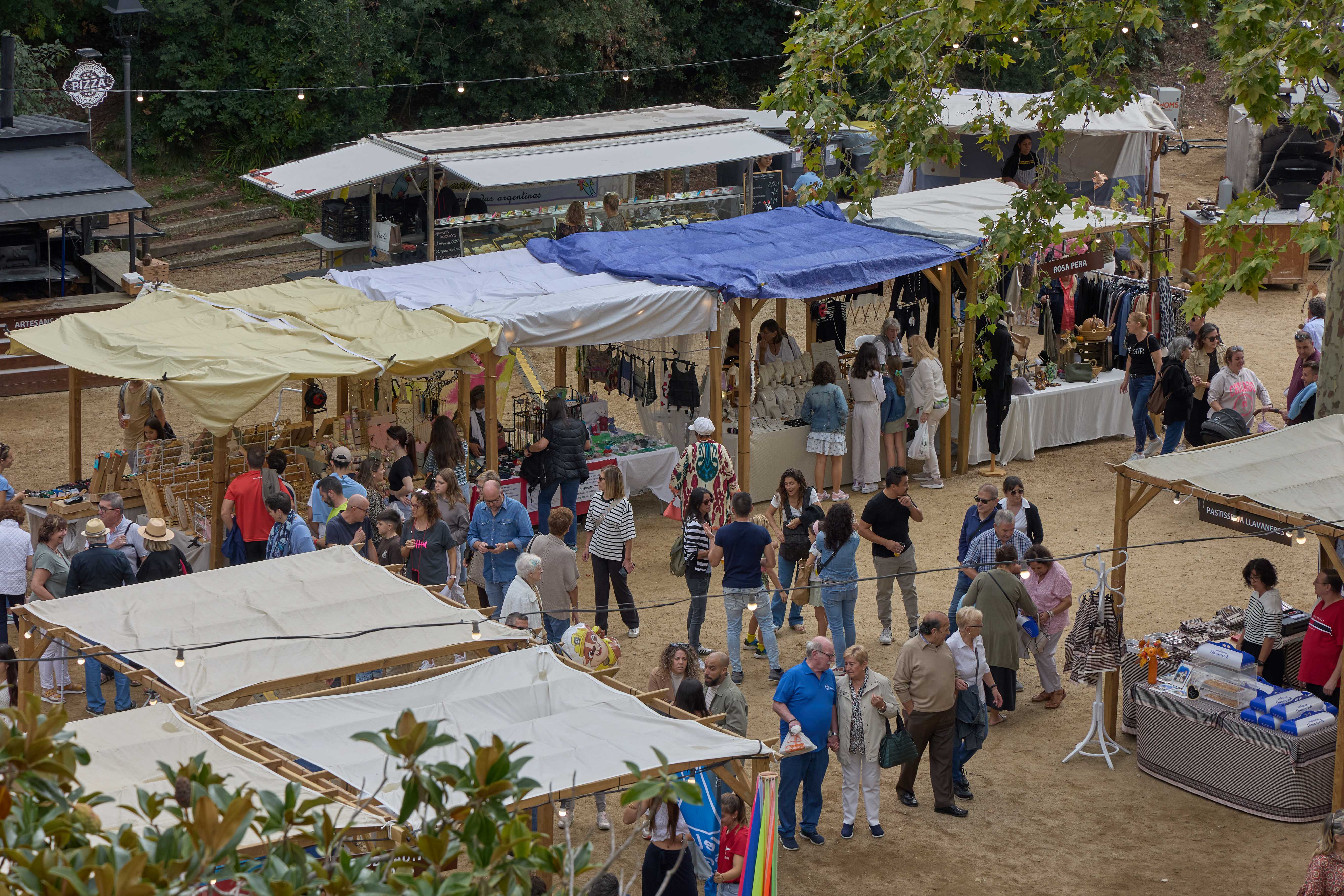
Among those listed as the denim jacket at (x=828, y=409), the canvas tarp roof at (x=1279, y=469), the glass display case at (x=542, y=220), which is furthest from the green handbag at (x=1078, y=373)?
the canvas tarp roof at (x=1279, y=469)

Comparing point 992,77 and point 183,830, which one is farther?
point 992,77

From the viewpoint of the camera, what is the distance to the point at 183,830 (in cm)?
300

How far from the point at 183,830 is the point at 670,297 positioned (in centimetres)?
914

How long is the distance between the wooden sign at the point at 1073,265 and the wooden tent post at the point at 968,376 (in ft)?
3.25

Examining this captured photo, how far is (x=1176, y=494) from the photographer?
942cm

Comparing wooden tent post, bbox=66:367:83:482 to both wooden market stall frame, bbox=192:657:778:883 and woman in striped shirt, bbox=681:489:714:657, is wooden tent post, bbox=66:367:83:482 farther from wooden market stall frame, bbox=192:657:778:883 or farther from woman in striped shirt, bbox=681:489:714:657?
wooden market stall frame, bbox=192:657:778:883

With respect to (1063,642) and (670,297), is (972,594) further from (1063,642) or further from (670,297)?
(670,297)

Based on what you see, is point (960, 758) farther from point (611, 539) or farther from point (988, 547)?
point (611, 539)

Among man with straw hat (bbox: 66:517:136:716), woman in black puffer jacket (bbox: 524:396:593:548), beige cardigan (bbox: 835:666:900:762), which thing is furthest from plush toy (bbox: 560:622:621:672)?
woman in black puffer jacket (bbox: 524:396:593:548)

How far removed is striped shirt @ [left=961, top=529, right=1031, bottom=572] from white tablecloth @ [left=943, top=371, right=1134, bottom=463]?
4026mm

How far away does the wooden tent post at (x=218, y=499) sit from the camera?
34.3 ft

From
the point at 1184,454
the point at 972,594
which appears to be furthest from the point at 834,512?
the point at 1184,454

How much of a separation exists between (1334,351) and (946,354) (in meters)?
3.94

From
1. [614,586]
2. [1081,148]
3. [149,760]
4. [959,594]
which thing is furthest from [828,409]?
[1081,148]
